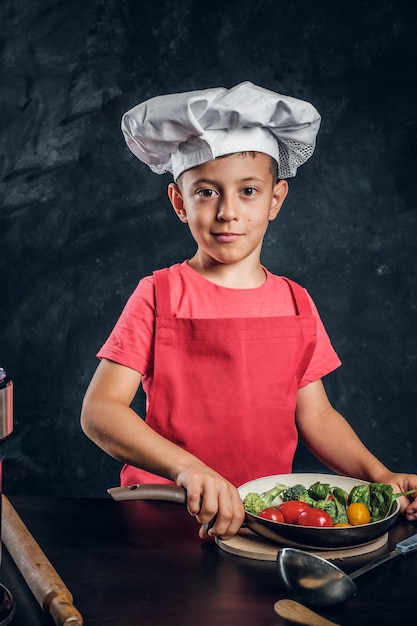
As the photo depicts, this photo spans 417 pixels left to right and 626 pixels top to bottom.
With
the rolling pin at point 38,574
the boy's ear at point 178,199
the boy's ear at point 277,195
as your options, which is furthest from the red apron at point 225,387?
the rolling pin at point 38,574

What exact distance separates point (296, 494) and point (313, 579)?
0.27 m

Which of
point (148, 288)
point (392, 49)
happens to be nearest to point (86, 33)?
point (392, 49)

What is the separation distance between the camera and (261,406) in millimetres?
1759

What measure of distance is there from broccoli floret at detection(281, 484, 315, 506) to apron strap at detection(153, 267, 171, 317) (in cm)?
56

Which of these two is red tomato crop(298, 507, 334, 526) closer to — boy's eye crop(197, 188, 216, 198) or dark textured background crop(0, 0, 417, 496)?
boy's eye crop(197, 188, 216, 198)

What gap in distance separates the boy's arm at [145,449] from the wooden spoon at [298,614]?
0.18 metres

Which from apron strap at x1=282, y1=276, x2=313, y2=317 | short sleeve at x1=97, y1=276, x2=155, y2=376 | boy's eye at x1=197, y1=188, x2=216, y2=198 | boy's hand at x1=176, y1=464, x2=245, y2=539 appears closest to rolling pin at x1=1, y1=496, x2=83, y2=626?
boy's hand at x1=176, y1=464, x2=245, y2=539

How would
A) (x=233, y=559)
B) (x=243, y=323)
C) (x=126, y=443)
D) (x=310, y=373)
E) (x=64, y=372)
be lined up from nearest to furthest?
(x=233, y=559), (x=126, y=443), (x=243, y=323), (x=310, y=373), (x=64, y=372)

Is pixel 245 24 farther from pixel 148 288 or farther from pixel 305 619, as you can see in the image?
pixel 305 619

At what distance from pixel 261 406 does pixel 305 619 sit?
0.82m

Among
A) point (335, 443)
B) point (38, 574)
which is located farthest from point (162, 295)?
point (38, 574)

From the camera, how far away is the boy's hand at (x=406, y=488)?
1291 millimetres

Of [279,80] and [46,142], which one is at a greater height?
[279,80]

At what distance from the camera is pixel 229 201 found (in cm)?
162
